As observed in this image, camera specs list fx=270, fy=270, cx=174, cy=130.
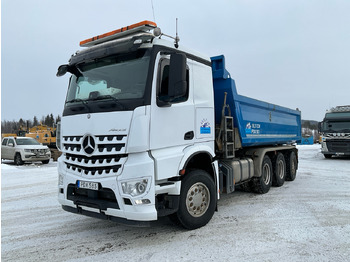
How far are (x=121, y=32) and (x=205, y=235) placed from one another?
3516mm

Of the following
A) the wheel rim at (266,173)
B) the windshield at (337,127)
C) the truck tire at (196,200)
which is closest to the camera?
the truck tire at (196,200)

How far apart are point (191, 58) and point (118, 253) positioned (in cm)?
325

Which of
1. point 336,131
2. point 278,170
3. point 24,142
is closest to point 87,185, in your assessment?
point 278,170

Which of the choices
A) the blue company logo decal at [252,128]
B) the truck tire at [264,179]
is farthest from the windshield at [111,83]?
the truck tire at [264,179]

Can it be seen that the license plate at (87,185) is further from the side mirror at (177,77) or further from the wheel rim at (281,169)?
the wheel rim at (281,169)

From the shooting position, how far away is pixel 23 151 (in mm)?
15883

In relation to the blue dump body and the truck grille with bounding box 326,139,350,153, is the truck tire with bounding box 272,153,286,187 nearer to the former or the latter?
the blue dump body

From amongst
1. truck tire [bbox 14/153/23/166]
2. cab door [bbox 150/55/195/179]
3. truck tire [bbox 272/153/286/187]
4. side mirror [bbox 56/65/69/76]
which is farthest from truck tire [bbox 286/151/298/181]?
truck tire [bbox 14/153/23/166]

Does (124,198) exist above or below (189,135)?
below

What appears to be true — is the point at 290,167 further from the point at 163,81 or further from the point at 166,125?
the point at 163,81

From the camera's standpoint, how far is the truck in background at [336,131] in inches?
643

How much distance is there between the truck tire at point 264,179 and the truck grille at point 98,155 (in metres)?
4.59

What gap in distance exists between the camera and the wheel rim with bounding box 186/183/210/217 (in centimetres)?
444

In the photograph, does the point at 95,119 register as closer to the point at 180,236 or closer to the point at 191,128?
the point at 191,128
